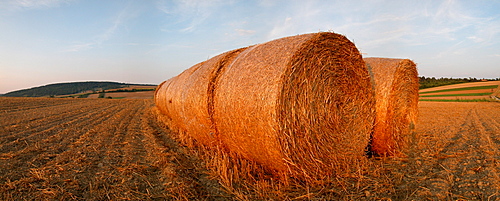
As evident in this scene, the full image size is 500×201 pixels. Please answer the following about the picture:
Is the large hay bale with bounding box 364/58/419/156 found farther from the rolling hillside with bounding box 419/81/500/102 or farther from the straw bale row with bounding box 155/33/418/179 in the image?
the rolling hillside with bounding box 419/81/500/102

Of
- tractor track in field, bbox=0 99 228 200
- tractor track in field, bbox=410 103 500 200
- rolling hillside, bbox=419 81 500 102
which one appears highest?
rolling hillside, bbox=419 81 500 102

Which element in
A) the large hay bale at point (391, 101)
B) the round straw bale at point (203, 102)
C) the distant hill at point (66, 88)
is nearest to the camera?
the round straw bale at point (203, 102)

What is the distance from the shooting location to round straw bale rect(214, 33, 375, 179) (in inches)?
98.2

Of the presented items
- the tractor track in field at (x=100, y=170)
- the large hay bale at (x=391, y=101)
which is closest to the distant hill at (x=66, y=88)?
the tractor track in field at (x=100, y=170)

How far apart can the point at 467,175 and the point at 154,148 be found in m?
4.69

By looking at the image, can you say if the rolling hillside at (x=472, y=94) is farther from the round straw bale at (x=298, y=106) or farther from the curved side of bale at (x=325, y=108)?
the round straw bale at (x=298, y=106)

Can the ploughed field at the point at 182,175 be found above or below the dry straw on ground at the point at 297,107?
below

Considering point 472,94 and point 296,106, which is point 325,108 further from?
point 472,94

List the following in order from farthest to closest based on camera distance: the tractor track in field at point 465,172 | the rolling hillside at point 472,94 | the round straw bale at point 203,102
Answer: the rolling hillside at point 472,94, the round straw bale at point 203,102, the tractor track in field at point 465,172

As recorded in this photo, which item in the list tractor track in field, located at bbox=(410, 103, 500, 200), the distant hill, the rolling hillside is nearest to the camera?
tractor track in field, located at bbox=(410, 103, 500, 200)

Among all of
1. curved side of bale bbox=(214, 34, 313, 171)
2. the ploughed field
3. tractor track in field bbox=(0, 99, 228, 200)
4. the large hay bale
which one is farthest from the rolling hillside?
tractor track in field bbox=(0, 99, 228, 200)

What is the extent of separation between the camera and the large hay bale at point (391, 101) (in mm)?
3725

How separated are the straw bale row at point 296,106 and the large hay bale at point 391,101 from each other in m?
0.20

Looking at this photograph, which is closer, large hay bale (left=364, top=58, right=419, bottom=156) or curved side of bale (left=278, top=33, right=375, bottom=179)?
curved side of bale (left=278, top=33, right=375, bottom=179)
